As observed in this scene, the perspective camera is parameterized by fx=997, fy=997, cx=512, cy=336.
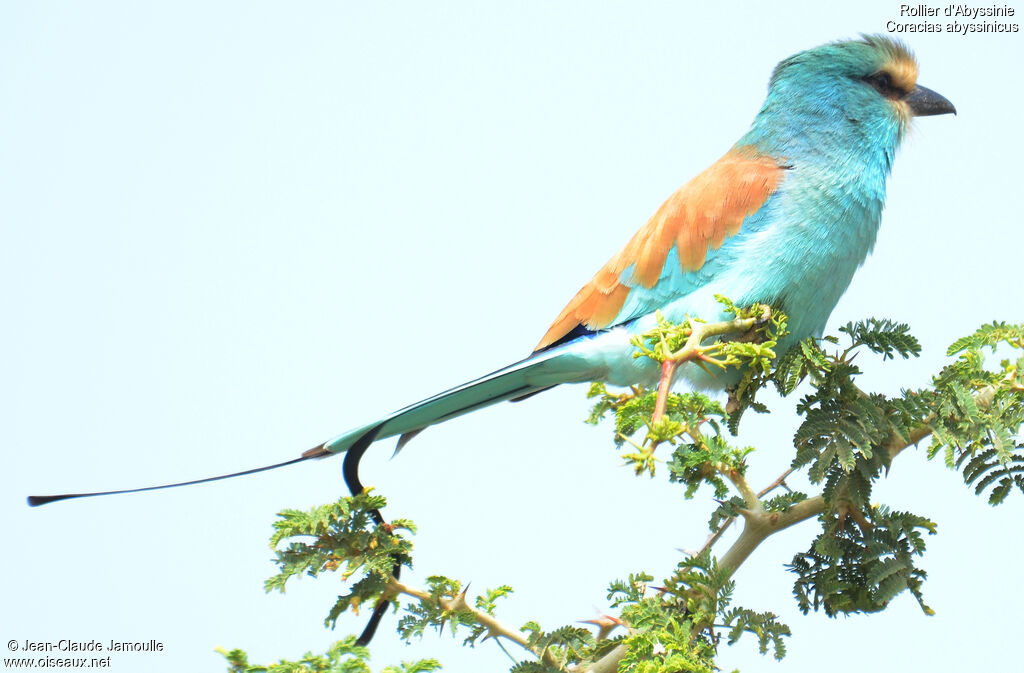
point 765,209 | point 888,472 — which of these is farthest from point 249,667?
point 765,209

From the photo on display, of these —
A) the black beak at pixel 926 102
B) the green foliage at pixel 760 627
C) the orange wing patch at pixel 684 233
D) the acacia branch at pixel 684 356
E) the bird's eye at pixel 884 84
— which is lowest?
the green foliage at pixel 760 627

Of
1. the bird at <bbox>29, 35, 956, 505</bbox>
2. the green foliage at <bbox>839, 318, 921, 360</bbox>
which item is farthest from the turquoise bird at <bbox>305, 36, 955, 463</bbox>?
the green foliage at <bbox>839, 318, 921, 360</bbox>

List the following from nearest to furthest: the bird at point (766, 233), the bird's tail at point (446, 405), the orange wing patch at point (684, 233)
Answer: the bird's tail at point (446, 405) → the bird at point (766, 233) → the orange wing patch at point (684, 233)

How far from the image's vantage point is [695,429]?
1.90 m

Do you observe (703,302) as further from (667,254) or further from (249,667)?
(249,667)

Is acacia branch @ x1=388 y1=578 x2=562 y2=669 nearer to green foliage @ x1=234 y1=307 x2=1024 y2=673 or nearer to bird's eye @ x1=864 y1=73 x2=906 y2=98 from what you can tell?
green foliage @ x1=234 y1=307 x2=1024 y2=673

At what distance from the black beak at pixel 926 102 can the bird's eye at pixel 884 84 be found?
0.05 meters

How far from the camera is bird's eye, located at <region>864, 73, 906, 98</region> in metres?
3.26

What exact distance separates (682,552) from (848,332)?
62cm

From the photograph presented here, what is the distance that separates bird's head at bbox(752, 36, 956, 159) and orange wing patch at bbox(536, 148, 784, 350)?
0.53 ft

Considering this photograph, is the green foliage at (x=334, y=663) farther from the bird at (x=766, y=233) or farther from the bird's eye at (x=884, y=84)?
the bird's eye at (x=884, y=84)

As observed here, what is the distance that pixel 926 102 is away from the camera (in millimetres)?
3301

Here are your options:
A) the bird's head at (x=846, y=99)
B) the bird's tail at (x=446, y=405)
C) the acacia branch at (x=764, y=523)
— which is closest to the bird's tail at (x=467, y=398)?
the bird's tail at (x=446, y=405)

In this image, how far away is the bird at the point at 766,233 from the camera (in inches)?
112
